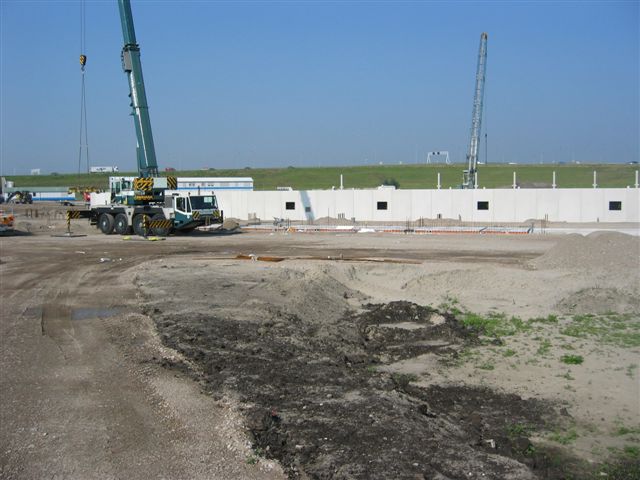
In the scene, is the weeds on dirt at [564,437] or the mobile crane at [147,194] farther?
the mobile crane at [147,194]

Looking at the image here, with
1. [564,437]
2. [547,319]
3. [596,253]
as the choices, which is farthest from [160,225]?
[564,437]

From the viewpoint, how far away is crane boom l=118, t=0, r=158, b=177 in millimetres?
34281

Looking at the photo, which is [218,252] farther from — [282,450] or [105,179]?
[105,179]

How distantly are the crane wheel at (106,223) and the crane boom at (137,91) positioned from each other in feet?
11.4

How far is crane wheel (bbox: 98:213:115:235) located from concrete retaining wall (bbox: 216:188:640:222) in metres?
10.8

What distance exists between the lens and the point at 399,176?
86875mm

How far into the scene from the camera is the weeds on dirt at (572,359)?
400 inches

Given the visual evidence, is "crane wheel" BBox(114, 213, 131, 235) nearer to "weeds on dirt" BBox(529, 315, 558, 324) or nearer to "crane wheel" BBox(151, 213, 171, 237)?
"crane wheel" BBox(151, 213, 171, 237)

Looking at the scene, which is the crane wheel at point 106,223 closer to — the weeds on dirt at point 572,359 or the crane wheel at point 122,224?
the crane wheel at point 122,224

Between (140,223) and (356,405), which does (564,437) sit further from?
(140,223)

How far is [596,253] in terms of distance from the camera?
17453 millimetres

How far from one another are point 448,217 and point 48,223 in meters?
28.1

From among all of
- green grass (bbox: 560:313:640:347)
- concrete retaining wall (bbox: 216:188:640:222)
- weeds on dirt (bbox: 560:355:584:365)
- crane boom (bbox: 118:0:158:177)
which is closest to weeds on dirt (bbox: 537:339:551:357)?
weeds on dirt (bbox: 560:355:584:365)

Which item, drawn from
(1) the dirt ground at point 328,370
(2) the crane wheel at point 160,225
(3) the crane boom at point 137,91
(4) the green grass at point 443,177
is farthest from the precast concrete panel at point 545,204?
(3) the crane boom at point 137,91
